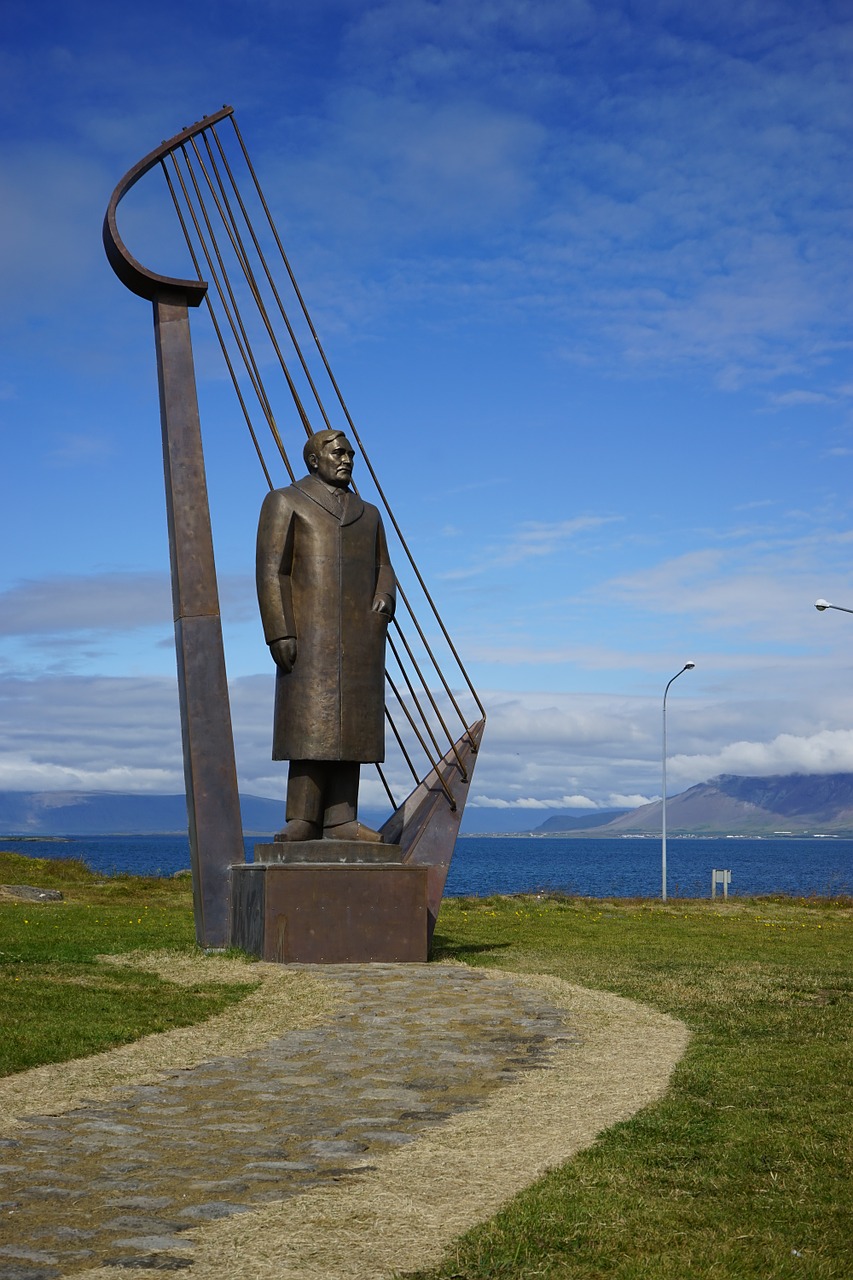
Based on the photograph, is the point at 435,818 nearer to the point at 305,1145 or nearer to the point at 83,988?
the point at 83,988

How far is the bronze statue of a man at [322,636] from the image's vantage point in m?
12.3

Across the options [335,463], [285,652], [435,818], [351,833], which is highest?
[335,463]

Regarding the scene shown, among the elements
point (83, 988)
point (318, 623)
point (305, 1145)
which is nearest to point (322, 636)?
point (318, 623)

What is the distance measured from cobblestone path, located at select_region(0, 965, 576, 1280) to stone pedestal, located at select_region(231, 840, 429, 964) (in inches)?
89.7

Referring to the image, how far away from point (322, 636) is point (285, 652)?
379 mm

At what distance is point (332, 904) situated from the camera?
12.1m

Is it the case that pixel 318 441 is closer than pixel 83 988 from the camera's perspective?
No

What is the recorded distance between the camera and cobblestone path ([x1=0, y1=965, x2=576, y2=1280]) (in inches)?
176

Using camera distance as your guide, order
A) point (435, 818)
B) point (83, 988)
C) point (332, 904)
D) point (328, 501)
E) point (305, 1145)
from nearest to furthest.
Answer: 1. point (305, 1145)
2. point (83, 988)
3. point (332, 904)
4. point (328, 501)
5. point (435, 818)

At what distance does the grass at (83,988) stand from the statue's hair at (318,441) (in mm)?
5110

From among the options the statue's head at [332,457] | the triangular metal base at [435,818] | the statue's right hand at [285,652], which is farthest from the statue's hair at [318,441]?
the triangular metal base at [435,818]

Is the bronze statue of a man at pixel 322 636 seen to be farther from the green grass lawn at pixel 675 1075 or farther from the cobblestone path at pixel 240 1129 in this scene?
the cobblestone path at pixel 240 1129

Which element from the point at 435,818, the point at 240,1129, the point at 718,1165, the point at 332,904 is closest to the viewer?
the point at 718,1165

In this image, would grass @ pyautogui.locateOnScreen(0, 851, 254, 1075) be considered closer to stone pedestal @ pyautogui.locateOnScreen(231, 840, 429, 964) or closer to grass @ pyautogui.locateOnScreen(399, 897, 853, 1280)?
stone pedestal @ pyautogui.locateOnScreen(231, 840, 429, 964)
